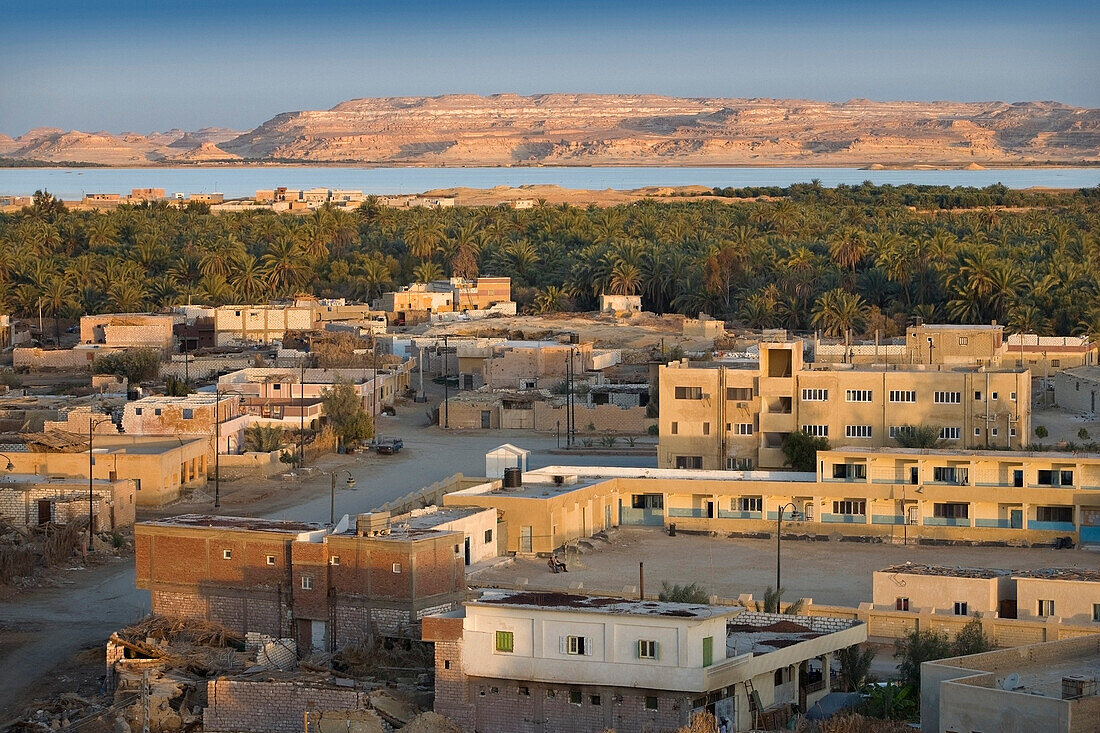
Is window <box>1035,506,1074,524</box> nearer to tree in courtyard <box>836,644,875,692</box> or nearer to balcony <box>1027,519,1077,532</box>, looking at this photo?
balcony <box>1027,519,1077,532</box>

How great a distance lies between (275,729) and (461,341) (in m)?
40.5

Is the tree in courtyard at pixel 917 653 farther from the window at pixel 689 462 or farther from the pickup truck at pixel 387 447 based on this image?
the pickup truck at pixel 387 447

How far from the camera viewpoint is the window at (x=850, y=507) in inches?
1475

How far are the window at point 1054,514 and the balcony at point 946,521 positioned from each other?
1.30 meters

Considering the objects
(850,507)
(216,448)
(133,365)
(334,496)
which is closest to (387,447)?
(216,448)

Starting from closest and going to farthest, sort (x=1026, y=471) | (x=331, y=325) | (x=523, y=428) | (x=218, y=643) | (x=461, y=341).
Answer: (x=218, y=643), (x=1026, y=471), (x=523, y=428), (x=461, y=341), (x=331, y=325)

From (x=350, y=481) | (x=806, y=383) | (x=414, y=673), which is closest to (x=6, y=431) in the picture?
(x=350, y=481)

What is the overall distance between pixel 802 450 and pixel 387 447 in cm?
1142

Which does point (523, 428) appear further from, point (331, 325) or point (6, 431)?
point (331, 325)

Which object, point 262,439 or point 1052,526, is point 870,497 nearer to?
point 1052,526

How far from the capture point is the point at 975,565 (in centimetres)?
3381

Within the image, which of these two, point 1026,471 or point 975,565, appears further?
point 1026,471

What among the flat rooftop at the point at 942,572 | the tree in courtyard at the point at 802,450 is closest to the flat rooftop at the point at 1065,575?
the flat rooftop at the point at 942,572

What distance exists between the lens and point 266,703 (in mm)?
→ 22875
